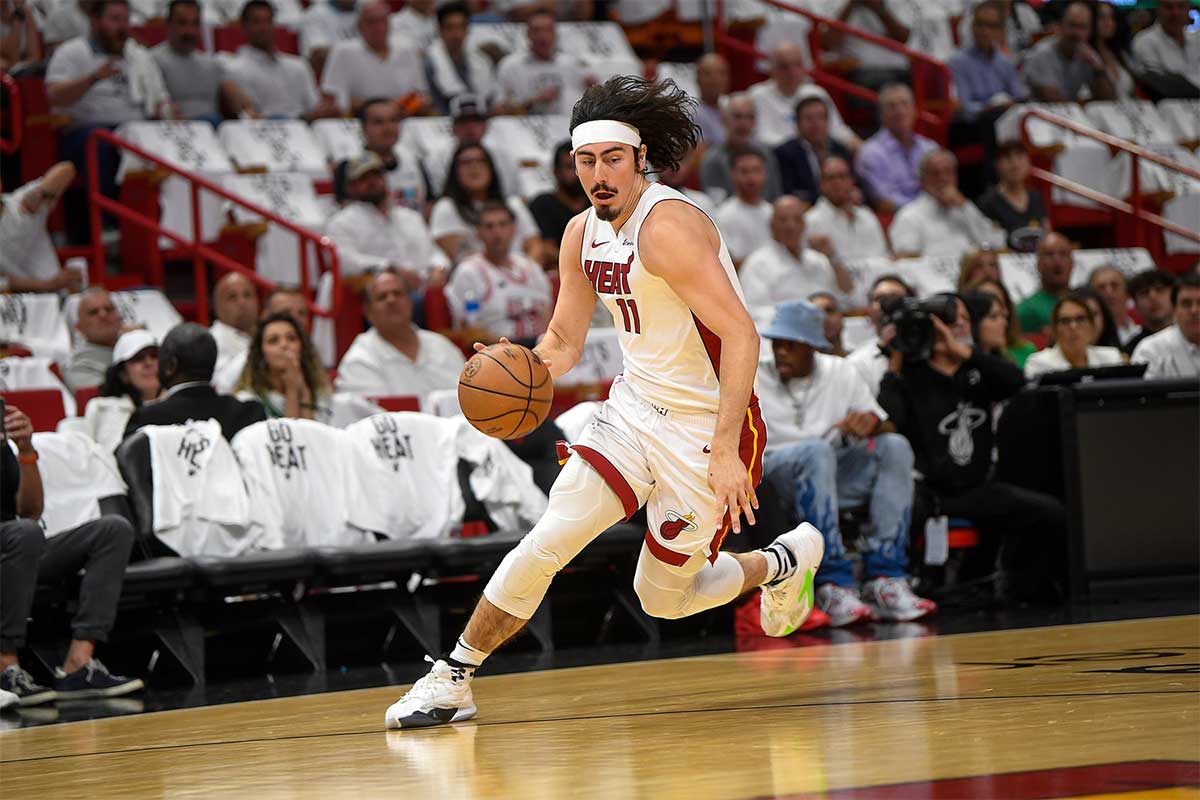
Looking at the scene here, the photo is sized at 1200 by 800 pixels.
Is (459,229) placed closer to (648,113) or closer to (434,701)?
(648,113)

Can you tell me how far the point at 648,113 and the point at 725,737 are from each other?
73.3 inches

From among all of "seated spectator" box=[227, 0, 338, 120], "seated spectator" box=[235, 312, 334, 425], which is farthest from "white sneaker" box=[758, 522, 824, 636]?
"seated spectator" box=[227, 0, 338, 120]

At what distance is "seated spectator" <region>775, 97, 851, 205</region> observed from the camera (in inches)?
488

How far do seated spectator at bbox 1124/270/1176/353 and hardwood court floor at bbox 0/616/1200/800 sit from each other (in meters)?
4.36

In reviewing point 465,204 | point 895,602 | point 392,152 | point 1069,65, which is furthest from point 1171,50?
point 895,602

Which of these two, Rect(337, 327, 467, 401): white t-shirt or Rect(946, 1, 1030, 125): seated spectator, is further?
Rect(946, 1, 1030, 125): seated spectator

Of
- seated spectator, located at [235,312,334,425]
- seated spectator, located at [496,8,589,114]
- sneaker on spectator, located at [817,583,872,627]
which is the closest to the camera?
sneaker on spectator, located at [817,583,872,627]

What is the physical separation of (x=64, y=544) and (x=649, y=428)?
2.81 metres

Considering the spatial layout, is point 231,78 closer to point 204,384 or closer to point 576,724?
point 204,384

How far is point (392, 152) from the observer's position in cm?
1112

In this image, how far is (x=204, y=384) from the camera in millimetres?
7707

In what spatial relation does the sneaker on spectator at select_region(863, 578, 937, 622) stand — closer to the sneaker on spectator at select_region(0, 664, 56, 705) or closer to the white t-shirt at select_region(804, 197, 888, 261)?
the sneaker on spectator at select_region(0, 664, 56, 705)

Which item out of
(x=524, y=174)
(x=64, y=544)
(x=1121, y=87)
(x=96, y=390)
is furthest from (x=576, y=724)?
(x=1121, y=87)

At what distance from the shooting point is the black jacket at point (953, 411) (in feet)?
27.7
